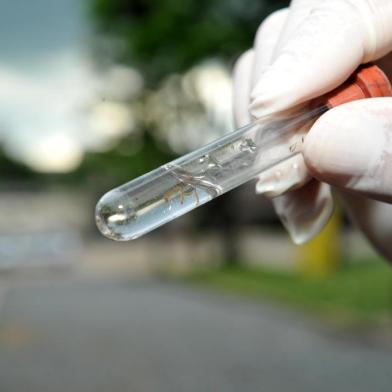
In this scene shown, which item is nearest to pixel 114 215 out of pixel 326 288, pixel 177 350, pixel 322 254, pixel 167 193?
pixel 167 193

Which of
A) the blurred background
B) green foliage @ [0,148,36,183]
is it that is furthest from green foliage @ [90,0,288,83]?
green foliage @ [0,148,36,183]

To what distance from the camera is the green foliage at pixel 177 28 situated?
39.9 ft

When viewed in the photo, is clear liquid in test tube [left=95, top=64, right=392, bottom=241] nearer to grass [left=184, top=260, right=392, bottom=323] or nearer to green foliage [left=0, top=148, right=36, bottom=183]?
grass [left=184, top=260, right=392, bottom=323]

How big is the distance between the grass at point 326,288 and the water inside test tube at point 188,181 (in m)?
6.25

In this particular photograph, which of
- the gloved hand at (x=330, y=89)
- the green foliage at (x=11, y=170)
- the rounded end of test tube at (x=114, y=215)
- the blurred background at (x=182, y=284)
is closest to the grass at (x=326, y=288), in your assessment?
the blurred background at (x=182, y=284)

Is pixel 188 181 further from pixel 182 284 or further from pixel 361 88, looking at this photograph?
pixel 182 284

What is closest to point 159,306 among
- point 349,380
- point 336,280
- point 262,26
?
point 336,280

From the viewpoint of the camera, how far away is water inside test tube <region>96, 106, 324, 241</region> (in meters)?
0.87

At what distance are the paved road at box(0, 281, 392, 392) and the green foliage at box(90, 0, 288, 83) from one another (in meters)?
4.40

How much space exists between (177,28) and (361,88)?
42.5 ft

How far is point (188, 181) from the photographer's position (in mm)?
896

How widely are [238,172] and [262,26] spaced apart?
394 millimetres

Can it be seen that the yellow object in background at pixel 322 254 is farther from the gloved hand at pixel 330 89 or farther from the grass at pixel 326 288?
the gloved hand at pixel 330 89

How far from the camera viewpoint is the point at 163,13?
13742 millimetres
